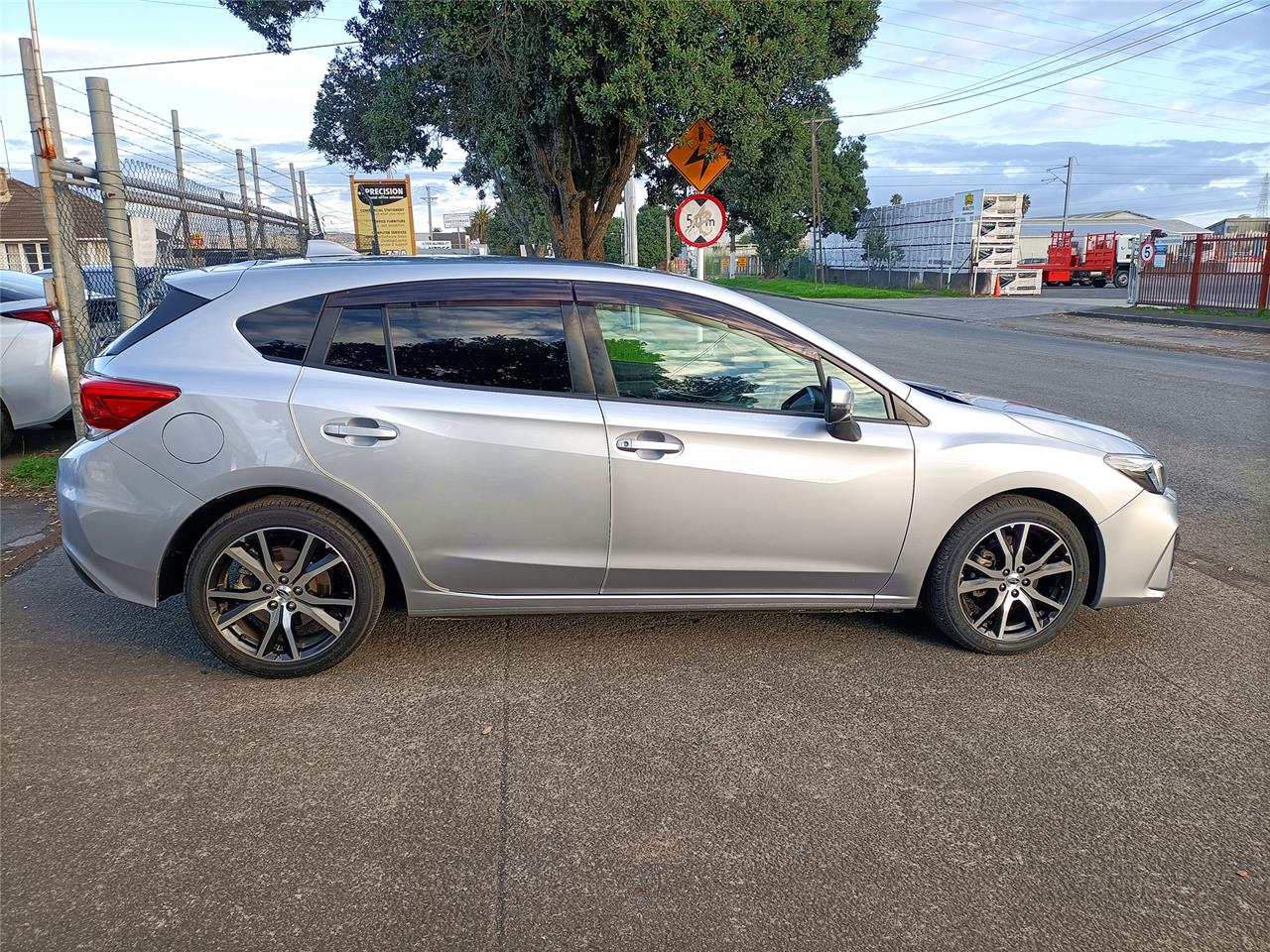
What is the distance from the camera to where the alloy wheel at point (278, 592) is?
3.85m

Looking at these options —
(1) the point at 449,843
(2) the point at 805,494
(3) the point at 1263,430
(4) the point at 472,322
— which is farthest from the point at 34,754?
(3) the point at 1263,430

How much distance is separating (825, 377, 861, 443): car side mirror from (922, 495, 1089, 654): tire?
67 cm

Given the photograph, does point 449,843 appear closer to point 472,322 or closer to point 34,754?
point 34,754

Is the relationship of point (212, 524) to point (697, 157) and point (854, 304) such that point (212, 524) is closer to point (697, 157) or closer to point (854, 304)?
point (697, 157)

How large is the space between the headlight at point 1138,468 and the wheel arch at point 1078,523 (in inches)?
10.0

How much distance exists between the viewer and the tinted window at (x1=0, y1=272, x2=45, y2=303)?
8109mm

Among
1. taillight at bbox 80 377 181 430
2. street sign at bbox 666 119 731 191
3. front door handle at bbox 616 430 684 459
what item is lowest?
front door handle at bbox 616 430 684 459

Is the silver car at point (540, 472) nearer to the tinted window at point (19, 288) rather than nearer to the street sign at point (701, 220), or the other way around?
the tinted window at point (19, 288)

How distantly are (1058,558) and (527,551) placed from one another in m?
2.32

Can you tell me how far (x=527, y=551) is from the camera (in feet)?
12.9

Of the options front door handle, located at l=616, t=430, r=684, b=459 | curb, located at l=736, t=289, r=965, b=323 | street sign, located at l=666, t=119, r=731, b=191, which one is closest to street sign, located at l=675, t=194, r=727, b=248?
street sign, located at l=666, t=119, r=731, b=191

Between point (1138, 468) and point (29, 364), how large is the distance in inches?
320

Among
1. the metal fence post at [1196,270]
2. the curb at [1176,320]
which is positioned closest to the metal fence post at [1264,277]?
the curb at [1176,320]

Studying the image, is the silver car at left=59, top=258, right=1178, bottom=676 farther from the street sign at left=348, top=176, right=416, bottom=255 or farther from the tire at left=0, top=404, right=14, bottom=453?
the street sign at left=348, top=176, right=416, bottom=255
